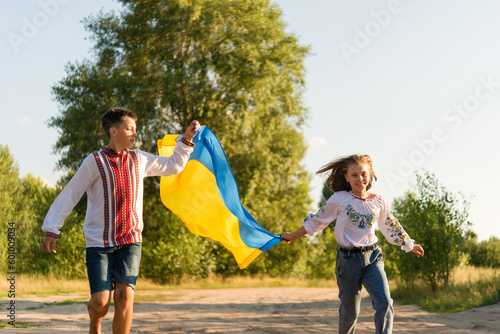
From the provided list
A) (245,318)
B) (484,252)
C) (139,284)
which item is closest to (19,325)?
(245,318)

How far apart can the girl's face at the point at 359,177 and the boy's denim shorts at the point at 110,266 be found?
2.28 metres

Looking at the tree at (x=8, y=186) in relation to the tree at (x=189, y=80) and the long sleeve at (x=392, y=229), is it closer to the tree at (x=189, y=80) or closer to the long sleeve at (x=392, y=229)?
the tree at (x=189, y=80)

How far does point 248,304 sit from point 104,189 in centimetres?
936

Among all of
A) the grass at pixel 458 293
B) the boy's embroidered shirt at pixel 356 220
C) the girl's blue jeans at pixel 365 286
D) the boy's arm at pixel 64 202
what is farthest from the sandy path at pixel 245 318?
the boy's arm at pixel 64 202

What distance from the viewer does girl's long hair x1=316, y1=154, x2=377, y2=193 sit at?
17.9 feet

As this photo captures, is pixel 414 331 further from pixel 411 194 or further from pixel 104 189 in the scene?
pixel 411 194

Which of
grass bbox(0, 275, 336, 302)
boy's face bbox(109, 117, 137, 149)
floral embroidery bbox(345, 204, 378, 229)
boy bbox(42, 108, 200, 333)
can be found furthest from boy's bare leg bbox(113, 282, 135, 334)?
grass bbox(0, 275, 336, 302)

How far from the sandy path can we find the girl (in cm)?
321

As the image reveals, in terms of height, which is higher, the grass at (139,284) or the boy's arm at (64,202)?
the boy's arm at (64,202)

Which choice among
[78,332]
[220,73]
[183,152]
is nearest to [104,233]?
[183,152]

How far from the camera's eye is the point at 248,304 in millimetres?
13242

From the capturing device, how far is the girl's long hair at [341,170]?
545cm

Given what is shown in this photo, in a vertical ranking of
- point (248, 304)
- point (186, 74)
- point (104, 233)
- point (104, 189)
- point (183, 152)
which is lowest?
point (248, 304)

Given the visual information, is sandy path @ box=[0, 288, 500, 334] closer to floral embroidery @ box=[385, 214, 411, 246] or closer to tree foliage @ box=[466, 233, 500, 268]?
floral embroidery @ box=[385, 214, 411, 246]
